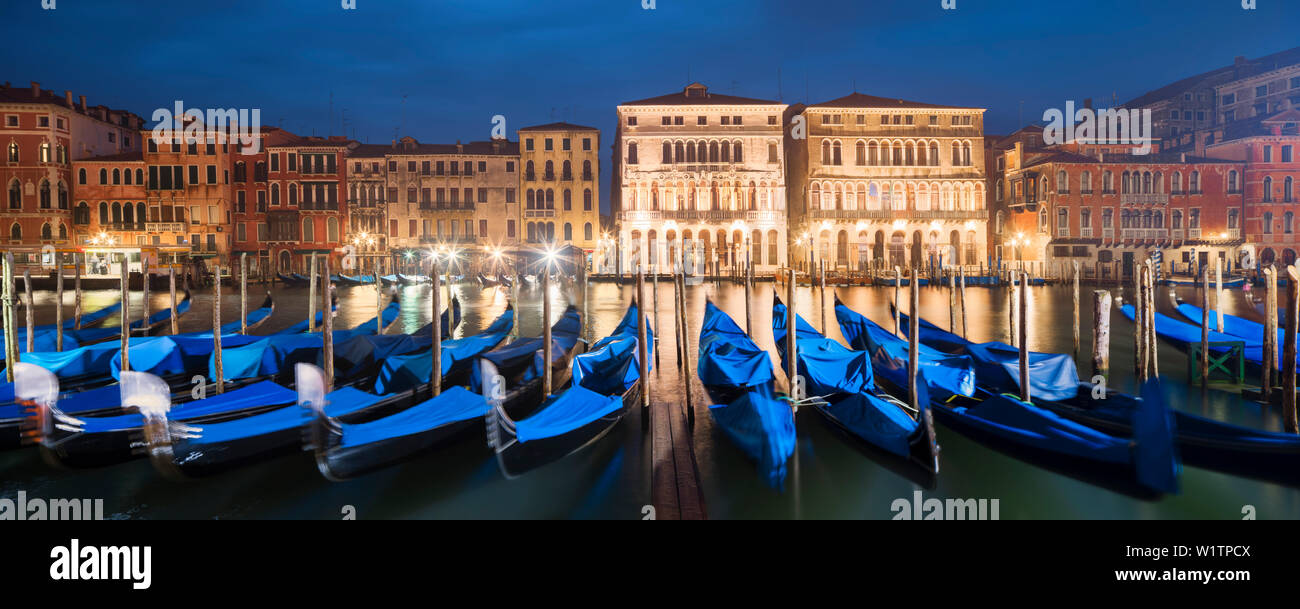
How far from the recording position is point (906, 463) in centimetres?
538

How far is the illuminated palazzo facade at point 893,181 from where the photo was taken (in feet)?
111

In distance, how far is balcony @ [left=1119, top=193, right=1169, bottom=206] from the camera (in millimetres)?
32344

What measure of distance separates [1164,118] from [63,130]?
50.9 m

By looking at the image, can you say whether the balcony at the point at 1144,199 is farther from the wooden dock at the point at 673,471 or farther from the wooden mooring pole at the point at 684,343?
the wooden dock at the point at 673,471

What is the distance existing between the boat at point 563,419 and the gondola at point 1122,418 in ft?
A: 11.5

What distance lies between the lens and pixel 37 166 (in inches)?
1287

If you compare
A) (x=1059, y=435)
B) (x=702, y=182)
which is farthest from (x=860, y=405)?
(x=702, y=182)

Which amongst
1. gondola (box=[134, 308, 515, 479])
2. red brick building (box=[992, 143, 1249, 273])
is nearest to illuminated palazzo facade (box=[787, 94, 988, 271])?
red brick building (box=[992, 143, 1249, 273])

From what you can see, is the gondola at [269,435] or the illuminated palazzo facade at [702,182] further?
the illuminated palazzo facade at [702,182]

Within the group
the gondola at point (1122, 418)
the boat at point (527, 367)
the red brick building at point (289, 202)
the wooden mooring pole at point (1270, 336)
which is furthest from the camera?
the red brick building at point (289, 202)

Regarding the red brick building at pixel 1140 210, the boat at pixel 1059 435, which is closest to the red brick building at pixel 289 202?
the red brick building at pixel 1140 210

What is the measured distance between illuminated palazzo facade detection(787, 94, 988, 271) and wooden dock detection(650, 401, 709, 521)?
2733 centimetres

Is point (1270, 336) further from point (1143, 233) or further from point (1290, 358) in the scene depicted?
point (1143, 233)

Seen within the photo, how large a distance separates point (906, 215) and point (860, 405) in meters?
29.9
